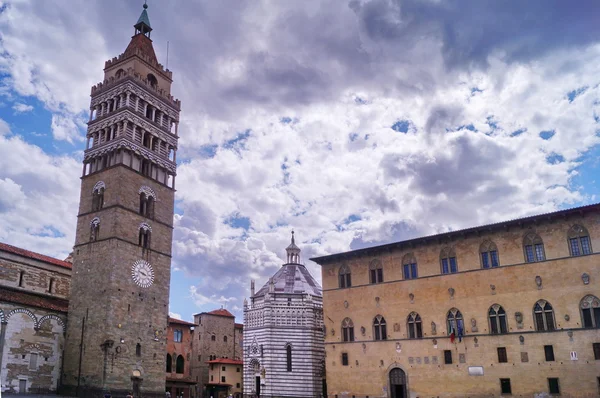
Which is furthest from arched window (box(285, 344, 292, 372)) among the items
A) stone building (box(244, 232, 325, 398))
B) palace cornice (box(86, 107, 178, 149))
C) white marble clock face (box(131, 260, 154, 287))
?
palace cornice (box(86, 107, 178, 149))

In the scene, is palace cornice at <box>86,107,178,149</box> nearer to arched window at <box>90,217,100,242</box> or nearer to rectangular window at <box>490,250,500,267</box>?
arched window at <box>90,217,100,242</box>

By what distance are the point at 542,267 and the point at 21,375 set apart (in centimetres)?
3548

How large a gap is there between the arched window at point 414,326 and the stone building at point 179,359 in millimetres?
28642

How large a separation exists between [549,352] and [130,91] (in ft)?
124

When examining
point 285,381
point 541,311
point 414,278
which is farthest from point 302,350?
point 541,311

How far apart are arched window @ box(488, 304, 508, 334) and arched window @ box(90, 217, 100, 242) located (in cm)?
2994

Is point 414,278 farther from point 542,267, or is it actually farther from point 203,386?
point 203,386

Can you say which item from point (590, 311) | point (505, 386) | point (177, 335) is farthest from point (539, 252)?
point (177, 335)

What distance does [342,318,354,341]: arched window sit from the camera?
39.7m

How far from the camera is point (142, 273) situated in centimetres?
4256

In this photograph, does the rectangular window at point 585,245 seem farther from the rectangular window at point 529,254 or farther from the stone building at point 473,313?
the rectangular window at point 529,254

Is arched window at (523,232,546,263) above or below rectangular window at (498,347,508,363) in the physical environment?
above

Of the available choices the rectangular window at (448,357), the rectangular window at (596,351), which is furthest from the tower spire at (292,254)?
the rectangular window at (596,351)

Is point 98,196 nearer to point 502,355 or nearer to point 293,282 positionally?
point 293,282
